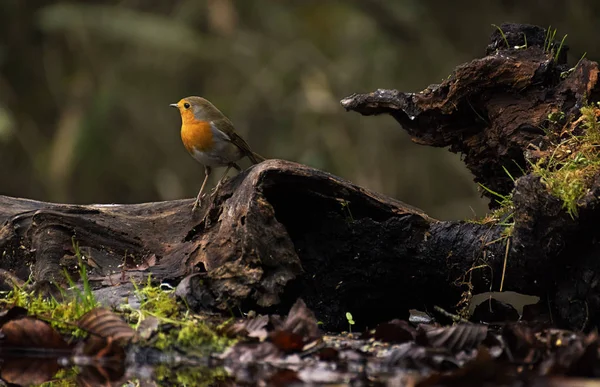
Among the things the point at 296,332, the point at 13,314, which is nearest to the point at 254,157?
the point at 13,314

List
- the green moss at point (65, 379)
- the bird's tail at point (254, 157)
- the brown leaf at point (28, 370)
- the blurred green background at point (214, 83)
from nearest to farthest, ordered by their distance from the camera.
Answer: the green moss at point (65, 379) → the brown leaf at point (28, 370) → the bird's tail at point (254, 157) → the blurred green background at point (214, 83)

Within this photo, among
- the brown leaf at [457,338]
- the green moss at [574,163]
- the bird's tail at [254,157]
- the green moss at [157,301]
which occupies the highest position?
the green moss at [574,163]

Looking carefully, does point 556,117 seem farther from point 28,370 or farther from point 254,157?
point 28,370

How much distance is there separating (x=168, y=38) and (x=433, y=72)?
3992 millimetres

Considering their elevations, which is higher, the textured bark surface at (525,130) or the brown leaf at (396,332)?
the textured bark surface at (525,130)

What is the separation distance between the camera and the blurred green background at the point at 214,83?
38.4 feet

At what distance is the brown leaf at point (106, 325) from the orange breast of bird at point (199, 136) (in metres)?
1.99

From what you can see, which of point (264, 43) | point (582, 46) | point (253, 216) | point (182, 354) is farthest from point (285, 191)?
point (264, 43)

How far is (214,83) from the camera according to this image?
1290 cm

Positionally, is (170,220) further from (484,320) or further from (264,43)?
(264,43)

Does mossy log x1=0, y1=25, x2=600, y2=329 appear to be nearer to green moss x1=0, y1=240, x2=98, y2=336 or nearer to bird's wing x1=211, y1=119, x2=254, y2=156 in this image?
green moss x1=0, y1=240, x2=98, y2=336

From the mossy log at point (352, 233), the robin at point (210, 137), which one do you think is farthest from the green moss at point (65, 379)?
the robin at point (210, 137)

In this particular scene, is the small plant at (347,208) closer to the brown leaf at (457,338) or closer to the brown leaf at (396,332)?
the brown leaf at (396,332)

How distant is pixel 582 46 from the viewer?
8.60 m
